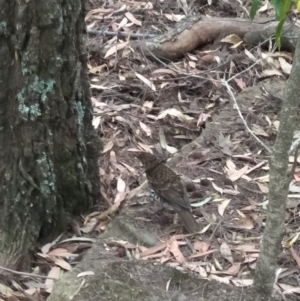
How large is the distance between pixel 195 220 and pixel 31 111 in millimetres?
1216

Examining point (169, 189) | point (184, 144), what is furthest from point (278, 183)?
point (184, 144)

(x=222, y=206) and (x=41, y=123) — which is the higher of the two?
(x=41, y=123)

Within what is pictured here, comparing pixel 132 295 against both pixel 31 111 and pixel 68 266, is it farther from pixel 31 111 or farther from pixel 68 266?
pixel 31 111

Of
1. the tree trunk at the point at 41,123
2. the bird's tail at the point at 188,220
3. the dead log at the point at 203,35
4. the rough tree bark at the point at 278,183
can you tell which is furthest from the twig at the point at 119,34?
the rough tree bark at the point at 278,183

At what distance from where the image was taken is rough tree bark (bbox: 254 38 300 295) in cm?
283

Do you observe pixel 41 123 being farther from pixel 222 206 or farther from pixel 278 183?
pixel 278 183

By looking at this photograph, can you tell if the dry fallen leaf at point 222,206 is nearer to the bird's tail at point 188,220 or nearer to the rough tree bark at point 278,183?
the bird's tail at point 188,220

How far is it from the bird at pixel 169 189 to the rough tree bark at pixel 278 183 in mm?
906

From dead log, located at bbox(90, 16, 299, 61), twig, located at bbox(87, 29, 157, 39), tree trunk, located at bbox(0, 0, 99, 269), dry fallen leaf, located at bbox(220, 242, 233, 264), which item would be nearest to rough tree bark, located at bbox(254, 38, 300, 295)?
dry fallen leaf, located at bbox(220, 242, 233, 264)

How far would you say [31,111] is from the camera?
150 inches

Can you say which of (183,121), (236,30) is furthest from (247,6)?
(183,121)

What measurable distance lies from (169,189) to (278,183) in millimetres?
1302

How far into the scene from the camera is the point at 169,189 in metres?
4.23

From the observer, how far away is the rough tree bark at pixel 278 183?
283 cm
